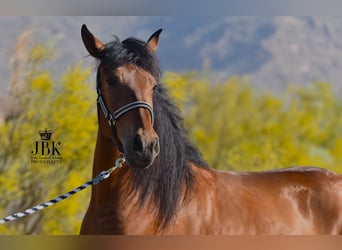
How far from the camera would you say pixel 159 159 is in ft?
8.37

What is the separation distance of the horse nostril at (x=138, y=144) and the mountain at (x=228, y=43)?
179 cm

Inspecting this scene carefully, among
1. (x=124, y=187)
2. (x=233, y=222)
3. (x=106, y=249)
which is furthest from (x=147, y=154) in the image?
(x=233, y=222)

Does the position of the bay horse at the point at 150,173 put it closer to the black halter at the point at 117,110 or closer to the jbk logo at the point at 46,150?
the black halter at the point at 117,110

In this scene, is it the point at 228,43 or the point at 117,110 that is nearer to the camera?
the point at 117,110

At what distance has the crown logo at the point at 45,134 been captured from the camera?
197 inches

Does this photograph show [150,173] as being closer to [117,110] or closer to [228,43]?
[117,110]

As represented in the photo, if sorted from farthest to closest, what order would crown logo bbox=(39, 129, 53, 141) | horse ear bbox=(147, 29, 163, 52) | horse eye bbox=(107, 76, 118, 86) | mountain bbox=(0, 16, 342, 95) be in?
crown logo bbox=(39, 129, 53, 141) → mountain bbox=(0, 16, 342, 95) → horse ear bbox=(147, 29, 163, 52) → horse eye bbox=(107, 76, 118, 86)

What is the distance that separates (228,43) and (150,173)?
3.00 meters

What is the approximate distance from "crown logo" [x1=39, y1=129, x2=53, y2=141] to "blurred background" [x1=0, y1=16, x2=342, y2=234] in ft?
0.15

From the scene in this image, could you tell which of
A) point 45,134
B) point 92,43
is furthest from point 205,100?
point 92,43

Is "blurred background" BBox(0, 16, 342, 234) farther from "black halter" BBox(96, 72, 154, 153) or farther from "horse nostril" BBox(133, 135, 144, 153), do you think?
"horse nostril" BBox(133, 135, 144, 153)

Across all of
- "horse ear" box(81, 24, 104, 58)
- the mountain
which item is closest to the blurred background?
the mountain

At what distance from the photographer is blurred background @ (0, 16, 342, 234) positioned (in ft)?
16.4

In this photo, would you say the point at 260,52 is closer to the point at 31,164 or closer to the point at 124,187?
the point at 31,164
